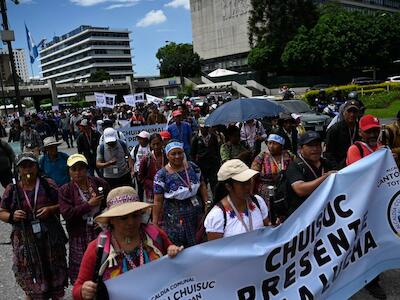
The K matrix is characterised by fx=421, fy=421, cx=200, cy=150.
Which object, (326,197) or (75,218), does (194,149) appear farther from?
(326,197)

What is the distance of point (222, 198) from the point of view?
3463mm

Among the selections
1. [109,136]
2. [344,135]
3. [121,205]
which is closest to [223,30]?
[109,136]

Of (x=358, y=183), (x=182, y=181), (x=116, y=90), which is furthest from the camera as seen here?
(x=116, y=90)

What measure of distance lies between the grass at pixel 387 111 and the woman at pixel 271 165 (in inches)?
641

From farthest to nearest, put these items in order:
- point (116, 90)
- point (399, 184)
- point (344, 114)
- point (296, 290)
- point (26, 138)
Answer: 1. point (116, 90)
2. point (26, 138)
3. point (344, 114)
4. point (399, 184)
5. point (296, 290)

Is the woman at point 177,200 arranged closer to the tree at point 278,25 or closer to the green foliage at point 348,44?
the green foliage at point 348,44

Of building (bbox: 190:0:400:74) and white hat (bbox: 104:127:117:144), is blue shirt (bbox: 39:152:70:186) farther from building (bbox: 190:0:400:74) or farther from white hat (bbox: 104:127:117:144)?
building (bbox: 190:0:400:74)

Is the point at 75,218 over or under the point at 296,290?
over

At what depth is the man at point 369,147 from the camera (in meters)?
4.13

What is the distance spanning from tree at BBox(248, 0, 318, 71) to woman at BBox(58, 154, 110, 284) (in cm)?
5497

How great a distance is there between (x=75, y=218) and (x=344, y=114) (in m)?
3.57

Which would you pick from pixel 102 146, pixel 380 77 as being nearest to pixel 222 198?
pixel 102 146

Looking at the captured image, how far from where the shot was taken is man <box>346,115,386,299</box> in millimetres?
4133

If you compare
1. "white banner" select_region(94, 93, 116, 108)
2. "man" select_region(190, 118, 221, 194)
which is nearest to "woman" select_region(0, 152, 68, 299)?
"man" select_region(190, 118, 221, 194)
